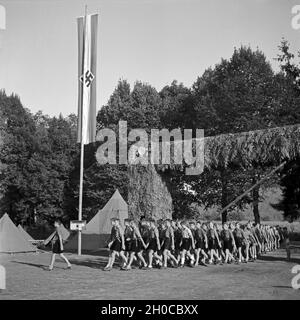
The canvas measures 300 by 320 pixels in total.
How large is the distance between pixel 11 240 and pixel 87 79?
952 centimetres

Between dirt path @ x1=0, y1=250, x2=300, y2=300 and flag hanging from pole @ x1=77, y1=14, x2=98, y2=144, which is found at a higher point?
flag hanging from pole @ x1=77, y1=14, x2=98, y2=144

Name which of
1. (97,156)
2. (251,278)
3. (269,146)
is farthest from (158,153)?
(97,156)

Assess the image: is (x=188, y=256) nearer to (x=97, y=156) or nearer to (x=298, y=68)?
(x=298, y=68)

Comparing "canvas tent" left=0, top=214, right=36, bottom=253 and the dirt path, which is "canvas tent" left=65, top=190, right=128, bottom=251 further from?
the dirt path

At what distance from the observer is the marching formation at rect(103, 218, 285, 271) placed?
1515cm

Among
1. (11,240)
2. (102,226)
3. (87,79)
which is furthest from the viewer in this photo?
(102,226)

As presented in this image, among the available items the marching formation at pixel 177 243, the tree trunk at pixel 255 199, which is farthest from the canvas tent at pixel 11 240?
the tree trunk at pixel 255 199

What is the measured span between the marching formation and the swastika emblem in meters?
7.47

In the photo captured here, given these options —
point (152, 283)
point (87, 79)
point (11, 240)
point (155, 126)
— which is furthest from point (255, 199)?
point (152, 283)

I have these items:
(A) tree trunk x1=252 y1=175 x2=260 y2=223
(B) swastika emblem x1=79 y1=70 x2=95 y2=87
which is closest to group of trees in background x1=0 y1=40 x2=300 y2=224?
(A) tree trunk x1=252 y1=175 x2=260 y2=223

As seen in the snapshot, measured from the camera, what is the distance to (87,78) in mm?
20469

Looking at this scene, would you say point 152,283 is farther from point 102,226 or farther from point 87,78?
point 102,226

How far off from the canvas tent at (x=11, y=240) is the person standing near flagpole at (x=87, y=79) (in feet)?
22.1
